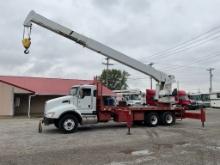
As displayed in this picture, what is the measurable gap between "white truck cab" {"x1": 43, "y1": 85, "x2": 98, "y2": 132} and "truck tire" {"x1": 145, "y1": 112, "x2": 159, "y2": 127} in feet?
11.3

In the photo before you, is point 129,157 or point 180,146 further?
point 180,146

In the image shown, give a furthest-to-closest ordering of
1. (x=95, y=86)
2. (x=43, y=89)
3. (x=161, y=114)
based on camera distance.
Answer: (x=43, y=89) → (x=161, y=114) → (x=95, y=86)

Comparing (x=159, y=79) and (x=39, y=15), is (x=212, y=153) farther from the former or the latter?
(x=39, y=15)

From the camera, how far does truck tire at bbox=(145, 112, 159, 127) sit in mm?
17561

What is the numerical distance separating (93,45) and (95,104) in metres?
3.47

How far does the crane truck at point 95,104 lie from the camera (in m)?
14.9

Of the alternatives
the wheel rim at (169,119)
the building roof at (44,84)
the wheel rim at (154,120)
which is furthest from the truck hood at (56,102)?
the building roof at (44,84)

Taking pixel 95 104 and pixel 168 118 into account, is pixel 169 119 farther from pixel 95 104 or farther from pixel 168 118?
pixel 95 104

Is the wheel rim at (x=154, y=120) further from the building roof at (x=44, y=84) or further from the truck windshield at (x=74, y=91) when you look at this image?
the building roof at (x=44, y=84)

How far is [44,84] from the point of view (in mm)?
33688

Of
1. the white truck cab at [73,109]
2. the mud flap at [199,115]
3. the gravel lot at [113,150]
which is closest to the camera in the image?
the gravel lot at [113,150]

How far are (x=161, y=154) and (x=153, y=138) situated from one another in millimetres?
3491

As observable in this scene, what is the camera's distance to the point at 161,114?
18281 mm

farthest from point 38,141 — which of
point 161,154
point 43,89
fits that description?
point 43,89
